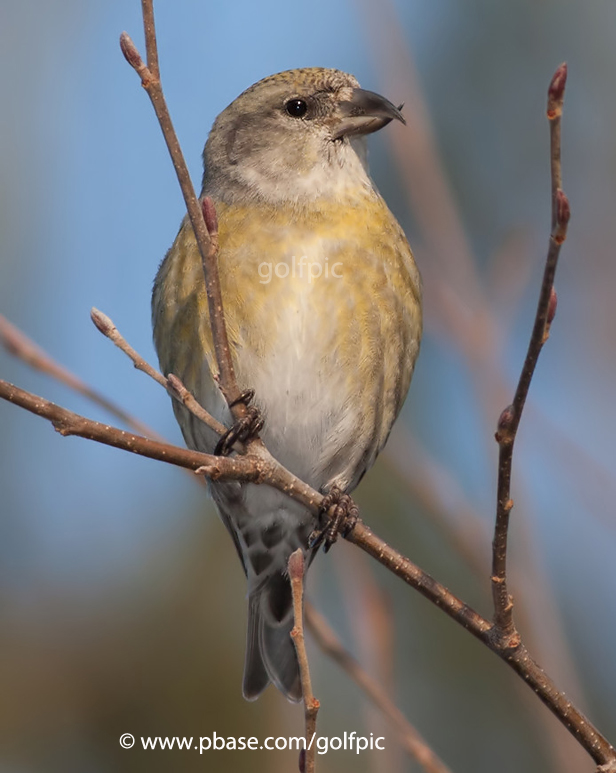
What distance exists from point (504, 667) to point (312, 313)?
268cm

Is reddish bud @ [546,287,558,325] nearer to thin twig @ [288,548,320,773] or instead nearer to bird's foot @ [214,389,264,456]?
thin twig @ [288,548,320,773]

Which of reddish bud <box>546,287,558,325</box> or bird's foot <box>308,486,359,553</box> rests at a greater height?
reddish bud <box>546,287,558,325</box>

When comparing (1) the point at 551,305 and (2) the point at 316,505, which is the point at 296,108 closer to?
(2) the point at 316,505

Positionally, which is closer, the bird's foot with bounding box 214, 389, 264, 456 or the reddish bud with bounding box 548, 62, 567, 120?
the reddish bud with bounding box 548, 62, 567, 120

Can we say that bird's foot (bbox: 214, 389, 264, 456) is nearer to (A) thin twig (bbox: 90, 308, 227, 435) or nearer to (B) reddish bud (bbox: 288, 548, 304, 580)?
(A) thin twig (bbox: 90, 308, 227, 435)

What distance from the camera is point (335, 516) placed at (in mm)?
3566

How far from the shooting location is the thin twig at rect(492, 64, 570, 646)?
2.11 meters

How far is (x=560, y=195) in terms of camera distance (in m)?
2.11

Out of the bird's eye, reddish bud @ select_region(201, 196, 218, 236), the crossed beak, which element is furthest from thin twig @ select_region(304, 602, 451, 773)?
the bird's eye

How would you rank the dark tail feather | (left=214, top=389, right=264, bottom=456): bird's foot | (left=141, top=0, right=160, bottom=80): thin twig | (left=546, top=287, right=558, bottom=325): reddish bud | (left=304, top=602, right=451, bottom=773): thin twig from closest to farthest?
1. (left=546, top=287, right=558, bottom=325): reddish bud
2. (left=141, top=0, right=160, bottom=80): thin twig
3. (left=304, top=602, right=451, bottom=773): thin twig
4. (left=214, top=389, right=264, bottom=456): bird's foot
5. the dark tail feather

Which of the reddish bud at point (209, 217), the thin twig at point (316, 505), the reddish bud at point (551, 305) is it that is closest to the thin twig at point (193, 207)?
the reddish bud at point (209, 217)

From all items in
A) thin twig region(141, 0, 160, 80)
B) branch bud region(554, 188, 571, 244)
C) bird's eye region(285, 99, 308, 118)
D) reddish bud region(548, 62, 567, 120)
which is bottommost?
branch bud region(554, 188, 571, 244)

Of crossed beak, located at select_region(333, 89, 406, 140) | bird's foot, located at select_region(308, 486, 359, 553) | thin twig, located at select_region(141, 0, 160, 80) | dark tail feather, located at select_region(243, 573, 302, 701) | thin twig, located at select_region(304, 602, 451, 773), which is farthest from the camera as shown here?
dark tail feather, located at select_region(243, 573, 302, 701)

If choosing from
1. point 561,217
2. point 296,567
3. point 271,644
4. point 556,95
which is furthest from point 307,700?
point 271,644
